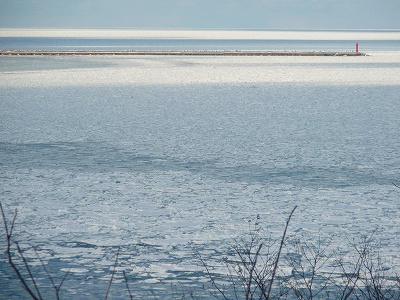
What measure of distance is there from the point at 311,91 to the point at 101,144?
32.3 feet

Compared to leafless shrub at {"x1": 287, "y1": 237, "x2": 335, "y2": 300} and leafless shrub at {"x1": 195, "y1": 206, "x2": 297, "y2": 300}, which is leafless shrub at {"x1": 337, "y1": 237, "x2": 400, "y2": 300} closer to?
leafless shrub at {"x1": 287, "y1": 237, "x2": 335, "y2": 300}

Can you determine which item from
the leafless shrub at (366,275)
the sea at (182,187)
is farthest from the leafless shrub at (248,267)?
the leafless shrub at (366,275)

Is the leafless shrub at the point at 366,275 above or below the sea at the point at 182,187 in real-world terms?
above

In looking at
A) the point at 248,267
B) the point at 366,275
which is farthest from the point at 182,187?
the point at 366,275

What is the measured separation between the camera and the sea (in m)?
4.48

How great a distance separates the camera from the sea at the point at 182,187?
448 cm

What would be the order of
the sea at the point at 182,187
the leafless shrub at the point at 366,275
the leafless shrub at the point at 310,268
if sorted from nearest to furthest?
the leafless shrub at the point at 366,275 < the leafless shrub at the point at 310,268 < the sea at the point at 182,187

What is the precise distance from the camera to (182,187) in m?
6.85

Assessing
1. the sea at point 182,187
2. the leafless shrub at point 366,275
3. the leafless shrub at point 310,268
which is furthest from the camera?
the sea at point 182,187

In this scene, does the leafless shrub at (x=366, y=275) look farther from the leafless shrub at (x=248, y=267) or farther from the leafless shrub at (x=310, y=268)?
the leafless shrub at (x=248, y=267)

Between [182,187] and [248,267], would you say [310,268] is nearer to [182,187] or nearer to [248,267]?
[248,267]

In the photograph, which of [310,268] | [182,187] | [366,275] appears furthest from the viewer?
[182,187]

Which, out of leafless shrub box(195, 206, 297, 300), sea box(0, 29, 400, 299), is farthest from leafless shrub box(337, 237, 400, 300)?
leafless shrub box(195, 206, 297, 300)

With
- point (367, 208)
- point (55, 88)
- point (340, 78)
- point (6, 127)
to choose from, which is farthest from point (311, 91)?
point (367, 208)
